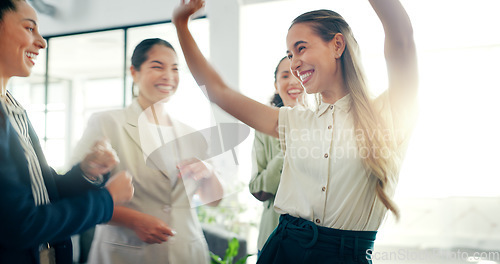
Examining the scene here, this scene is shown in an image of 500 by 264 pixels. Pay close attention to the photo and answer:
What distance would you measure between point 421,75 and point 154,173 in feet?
13.0

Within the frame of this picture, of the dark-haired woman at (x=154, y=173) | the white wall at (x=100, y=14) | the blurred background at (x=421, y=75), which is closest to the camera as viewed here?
the dark-haired woman at (x=154, y=173)

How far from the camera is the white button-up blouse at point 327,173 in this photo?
40.3 inches

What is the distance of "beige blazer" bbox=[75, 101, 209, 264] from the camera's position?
1280 millimetres

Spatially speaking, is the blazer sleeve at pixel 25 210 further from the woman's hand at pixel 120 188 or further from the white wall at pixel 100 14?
the white wall at pixel 100 14

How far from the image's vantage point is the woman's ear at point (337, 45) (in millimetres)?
1121

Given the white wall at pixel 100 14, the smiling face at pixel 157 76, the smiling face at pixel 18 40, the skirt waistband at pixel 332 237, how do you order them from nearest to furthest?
the smiling face at pixel 18 40 < the skirt waistband at pixel 332 237 < the smiling face at pixel 157 76 < the white wall at pixel 100 14

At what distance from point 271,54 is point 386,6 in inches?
138

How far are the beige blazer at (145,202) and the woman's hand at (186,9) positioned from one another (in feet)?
1.51

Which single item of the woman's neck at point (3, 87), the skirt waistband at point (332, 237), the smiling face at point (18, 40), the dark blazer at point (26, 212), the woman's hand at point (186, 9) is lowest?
the skirt waistband at point (332, 237)

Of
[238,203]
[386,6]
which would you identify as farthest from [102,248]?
[238,203]

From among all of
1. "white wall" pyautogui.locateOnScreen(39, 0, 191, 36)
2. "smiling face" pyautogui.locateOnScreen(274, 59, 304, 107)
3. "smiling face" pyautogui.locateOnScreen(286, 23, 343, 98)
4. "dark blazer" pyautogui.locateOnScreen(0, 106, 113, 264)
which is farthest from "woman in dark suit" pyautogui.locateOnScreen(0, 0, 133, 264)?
"white wall" pyautogui.locateOnScreen(39, 0, 191, 36)

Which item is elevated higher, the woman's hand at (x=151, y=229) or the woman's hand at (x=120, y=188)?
the woman's hand at (x=120, y=188)

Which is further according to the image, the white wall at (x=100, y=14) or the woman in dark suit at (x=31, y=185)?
the white wall at (x=100, y=14)

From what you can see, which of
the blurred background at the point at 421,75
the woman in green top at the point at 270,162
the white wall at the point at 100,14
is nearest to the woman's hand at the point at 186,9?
the woman in green top at the point at 270,162
